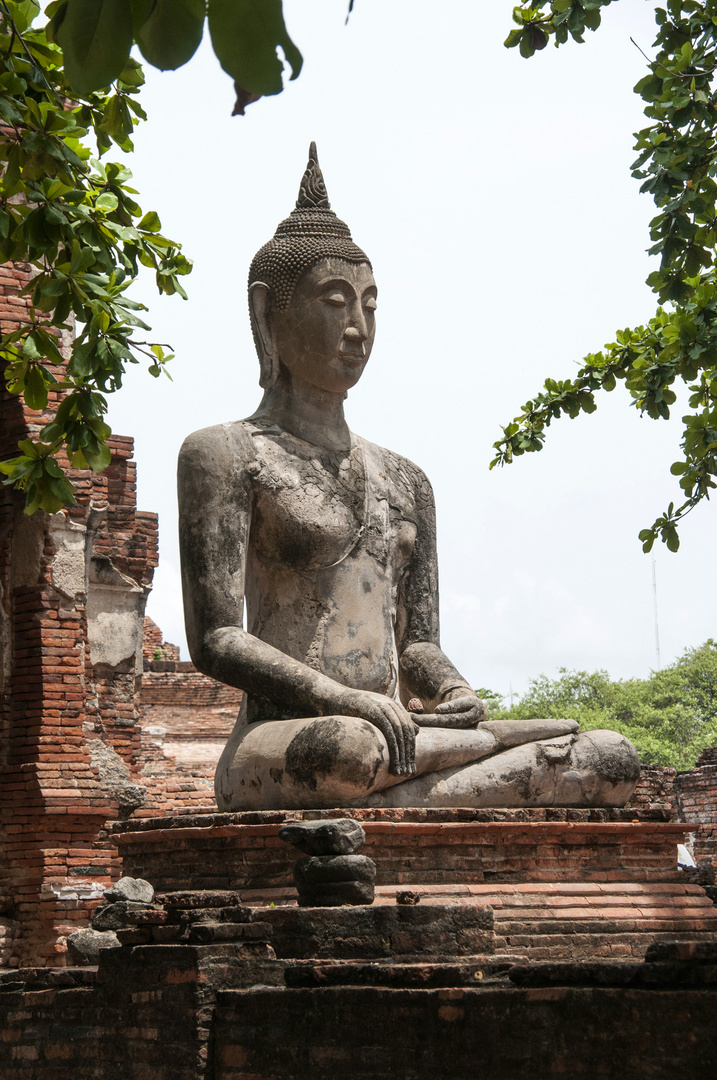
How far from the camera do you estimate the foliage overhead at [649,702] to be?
34.5m

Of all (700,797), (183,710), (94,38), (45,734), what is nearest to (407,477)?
(94,38)

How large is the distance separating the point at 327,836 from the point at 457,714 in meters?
1.24

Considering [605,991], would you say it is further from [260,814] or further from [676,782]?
[676,782]

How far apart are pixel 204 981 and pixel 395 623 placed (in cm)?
232

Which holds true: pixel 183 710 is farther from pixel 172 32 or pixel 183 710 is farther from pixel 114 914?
pixel 172 32

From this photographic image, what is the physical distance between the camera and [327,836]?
4.21 metres

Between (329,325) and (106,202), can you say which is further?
(329,325)

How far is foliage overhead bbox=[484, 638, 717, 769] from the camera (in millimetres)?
34469

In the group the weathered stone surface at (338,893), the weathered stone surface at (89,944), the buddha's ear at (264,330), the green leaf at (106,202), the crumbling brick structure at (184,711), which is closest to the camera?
the weathered stone surface at (338,893)

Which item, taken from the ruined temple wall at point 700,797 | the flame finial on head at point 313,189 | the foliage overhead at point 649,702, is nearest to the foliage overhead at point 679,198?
the flame finial on head at point 313,189

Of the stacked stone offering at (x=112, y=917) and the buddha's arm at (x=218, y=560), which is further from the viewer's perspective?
the buddha's arm at (x=218, y=560)

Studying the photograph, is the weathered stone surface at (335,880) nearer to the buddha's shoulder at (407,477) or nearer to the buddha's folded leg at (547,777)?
the buddha's folded leg at (547,777)

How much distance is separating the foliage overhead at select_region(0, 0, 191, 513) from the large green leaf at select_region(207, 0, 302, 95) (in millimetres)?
3237

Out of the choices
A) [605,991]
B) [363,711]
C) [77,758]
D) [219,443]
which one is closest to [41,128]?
[219,443]
